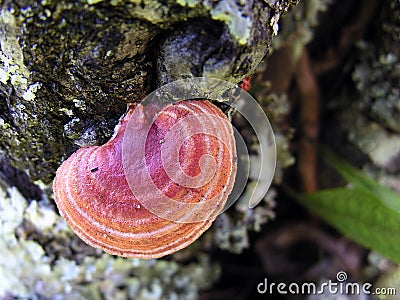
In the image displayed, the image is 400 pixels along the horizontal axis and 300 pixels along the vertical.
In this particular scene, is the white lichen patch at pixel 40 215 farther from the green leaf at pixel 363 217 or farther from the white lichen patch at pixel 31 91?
the green leaf at pixel 363 217

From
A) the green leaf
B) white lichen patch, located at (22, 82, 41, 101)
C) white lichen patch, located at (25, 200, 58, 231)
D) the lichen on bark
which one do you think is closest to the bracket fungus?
the lichen on bark

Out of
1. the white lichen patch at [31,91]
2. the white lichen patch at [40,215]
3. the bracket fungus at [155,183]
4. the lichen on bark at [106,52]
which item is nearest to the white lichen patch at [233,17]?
the lichen on bark at [106,52]

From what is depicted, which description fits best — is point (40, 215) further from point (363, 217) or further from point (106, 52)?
point (363, 217)

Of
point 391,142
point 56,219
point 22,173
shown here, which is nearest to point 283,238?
point 391,142

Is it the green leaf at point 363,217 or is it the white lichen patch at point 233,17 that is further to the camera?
the green leaf at point 363,217

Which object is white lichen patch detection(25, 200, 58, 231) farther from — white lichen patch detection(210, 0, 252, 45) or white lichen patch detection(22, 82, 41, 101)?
white lichen patch detection(210, 0, 252, 45)
